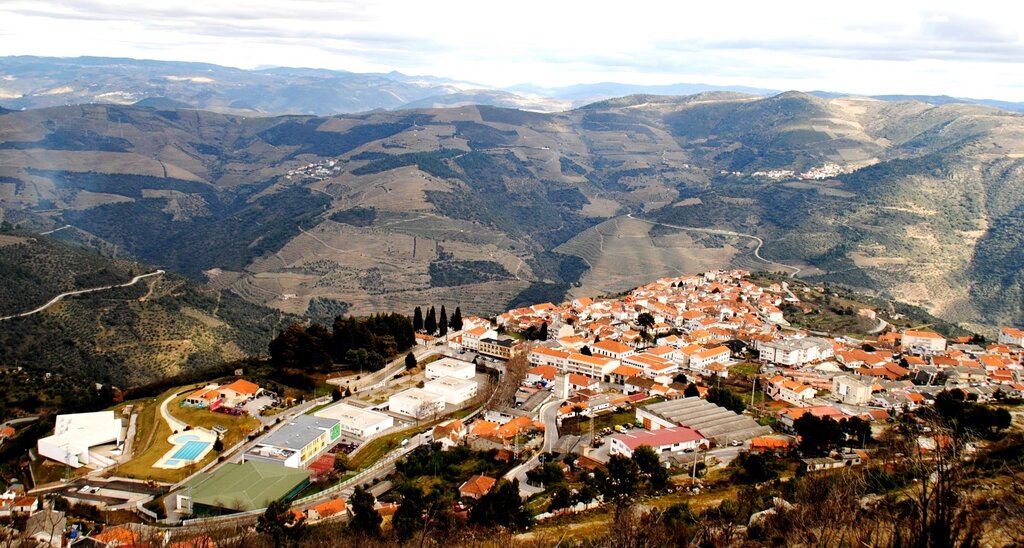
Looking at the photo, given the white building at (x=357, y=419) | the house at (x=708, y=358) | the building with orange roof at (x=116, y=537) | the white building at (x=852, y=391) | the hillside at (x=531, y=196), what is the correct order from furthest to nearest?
the hillside at (x=531, y=196) → the house at (x=708, y=358) → the white building at (x=852, y=391) → the white building at (x=357, y=419) → the building with orange roof at (x=116, y=537)

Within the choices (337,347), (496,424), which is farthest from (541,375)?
(337,347)

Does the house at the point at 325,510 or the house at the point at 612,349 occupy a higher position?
the house at the point at 325,510

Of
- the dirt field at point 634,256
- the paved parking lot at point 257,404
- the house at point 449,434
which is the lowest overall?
the dirt field at point 634,256

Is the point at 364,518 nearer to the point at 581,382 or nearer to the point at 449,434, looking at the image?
the point at 449,434

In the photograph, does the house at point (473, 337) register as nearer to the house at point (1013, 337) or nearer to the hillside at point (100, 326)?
the hillside at point (100, 326)

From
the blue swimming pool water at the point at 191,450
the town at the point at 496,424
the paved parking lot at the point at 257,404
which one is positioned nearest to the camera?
the town at the point at 496,424

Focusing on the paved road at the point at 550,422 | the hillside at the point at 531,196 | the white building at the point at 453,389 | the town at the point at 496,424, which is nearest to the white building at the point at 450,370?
the town at the point at 496,424

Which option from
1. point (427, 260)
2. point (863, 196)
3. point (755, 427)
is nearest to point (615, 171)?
point (863, 196)

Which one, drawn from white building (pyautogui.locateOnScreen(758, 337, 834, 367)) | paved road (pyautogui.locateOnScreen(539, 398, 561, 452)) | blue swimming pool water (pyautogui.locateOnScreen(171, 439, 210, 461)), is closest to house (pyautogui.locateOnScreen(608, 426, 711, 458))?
paved road (pyautogui.locateOnScreen(539, 398, 561, 452))
